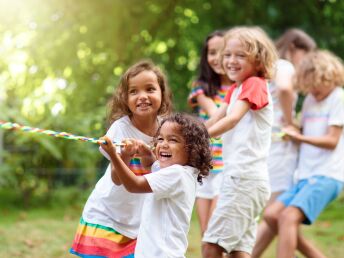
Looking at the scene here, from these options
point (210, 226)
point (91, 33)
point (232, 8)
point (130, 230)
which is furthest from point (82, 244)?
point (232, 8)

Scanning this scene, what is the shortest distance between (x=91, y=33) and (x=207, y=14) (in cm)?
172

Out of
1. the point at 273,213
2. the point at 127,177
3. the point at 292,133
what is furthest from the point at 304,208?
the point at 127,177

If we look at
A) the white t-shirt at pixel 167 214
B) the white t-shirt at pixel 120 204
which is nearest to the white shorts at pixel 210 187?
the white t-shirt at pixel 120 204

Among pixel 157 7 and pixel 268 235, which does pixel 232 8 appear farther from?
pixel 268 235

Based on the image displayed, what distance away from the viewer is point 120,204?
11.1 feet

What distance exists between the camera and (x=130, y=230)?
340 cm

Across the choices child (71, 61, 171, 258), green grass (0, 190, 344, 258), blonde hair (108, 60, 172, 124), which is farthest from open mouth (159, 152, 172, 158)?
green grass (0, 190, 344, 258)

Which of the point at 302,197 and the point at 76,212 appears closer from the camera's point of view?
the point at 302,197

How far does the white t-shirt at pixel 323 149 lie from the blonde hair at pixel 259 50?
0.87 m

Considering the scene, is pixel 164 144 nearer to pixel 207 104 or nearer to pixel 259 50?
pixel 259 50

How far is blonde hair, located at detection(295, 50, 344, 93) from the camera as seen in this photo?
4.68 metres

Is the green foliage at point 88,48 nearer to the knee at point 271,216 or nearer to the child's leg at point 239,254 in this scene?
the knee at point 271,216

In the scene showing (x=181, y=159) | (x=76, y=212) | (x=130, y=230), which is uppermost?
(x=181, y=159)

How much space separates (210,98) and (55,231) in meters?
3.03
